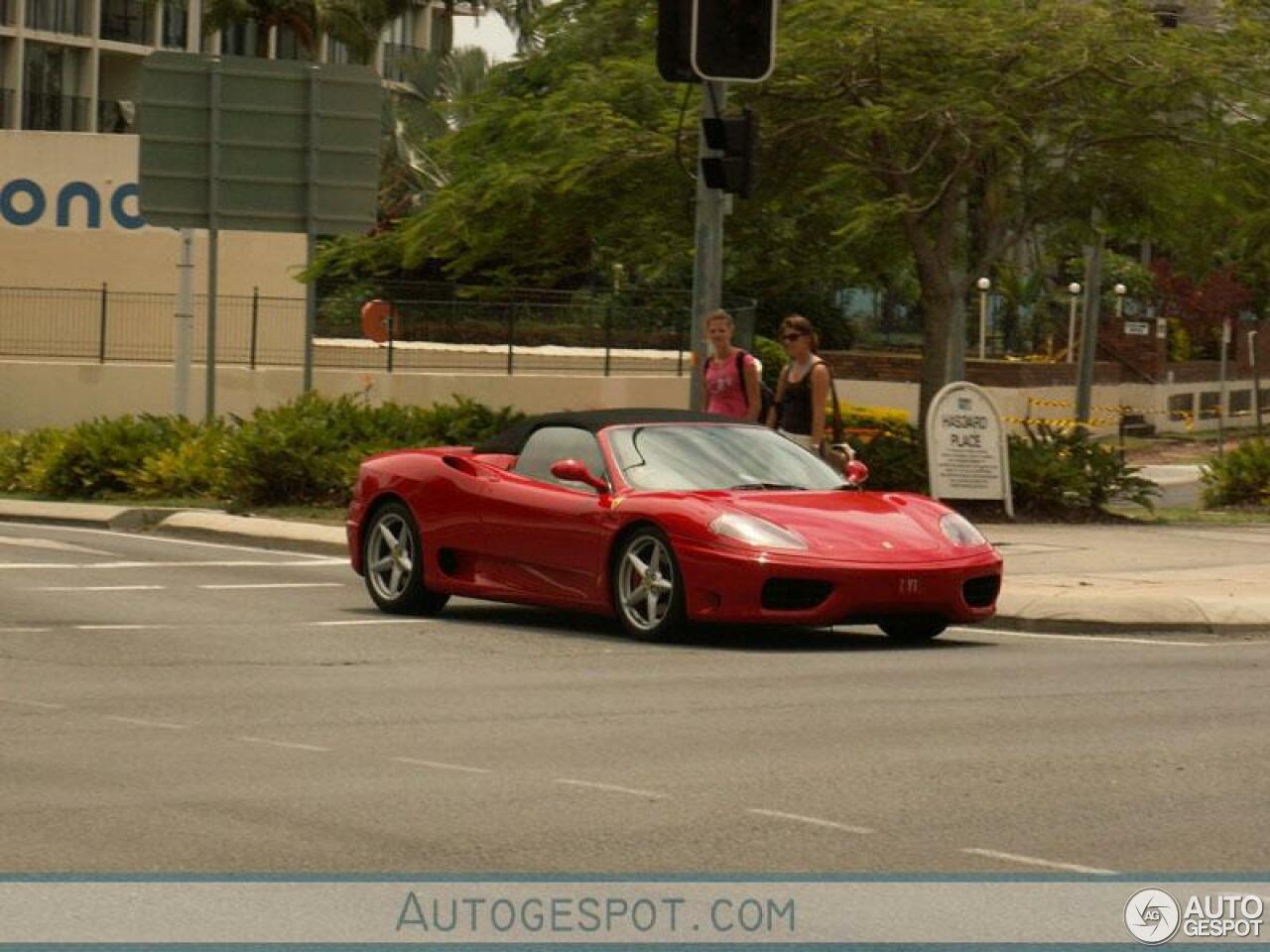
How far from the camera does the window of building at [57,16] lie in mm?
70688

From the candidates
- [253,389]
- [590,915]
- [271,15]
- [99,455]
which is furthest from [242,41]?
[590,915]

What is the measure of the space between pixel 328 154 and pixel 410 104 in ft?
172

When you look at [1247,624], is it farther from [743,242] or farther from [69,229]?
[69,229]

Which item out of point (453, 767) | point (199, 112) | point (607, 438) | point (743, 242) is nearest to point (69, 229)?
point (199, 112)

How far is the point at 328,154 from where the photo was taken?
1171 inches

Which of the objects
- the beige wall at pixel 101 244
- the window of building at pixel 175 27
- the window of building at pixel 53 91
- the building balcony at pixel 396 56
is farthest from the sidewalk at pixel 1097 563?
the building balcony at pixel 396 56

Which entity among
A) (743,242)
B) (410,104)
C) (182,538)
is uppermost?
(410,104)

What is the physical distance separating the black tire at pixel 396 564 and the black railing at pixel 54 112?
5563cm

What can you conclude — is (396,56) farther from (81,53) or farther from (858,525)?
(858,525)

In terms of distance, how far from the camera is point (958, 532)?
1529cm

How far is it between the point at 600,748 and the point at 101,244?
3472 centimetres

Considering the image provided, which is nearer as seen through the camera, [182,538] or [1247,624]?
[1247,624]

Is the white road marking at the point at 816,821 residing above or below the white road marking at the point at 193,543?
above

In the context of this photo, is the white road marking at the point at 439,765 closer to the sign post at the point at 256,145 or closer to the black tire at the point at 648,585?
the black tire at the point at 648,585
